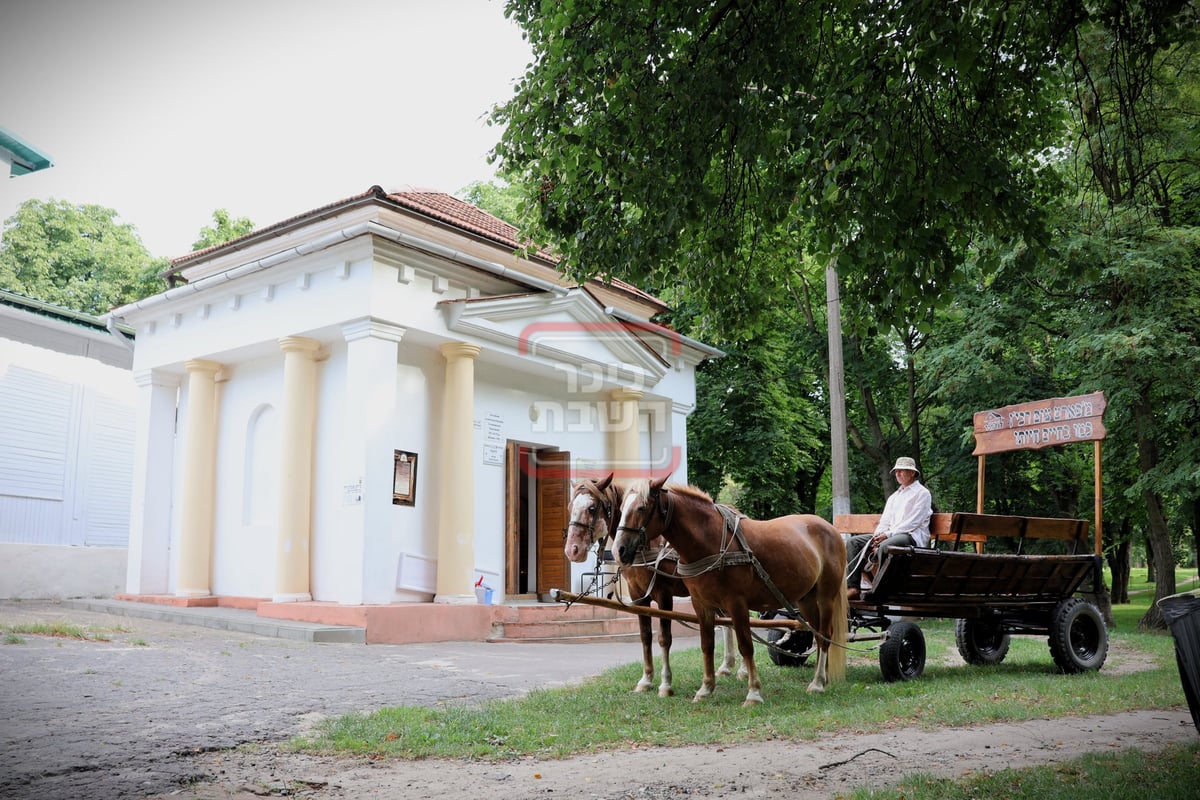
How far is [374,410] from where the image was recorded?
13148 mm

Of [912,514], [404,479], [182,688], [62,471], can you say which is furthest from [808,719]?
[62,471]

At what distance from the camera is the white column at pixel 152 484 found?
16766 millimetres

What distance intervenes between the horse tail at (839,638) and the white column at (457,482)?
6.80 meters

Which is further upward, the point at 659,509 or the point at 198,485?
the point at 198,485

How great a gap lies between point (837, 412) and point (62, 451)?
1590 centimetres

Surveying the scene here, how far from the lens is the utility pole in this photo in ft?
47.6

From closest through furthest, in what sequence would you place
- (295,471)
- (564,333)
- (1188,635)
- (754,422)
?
1. (1188,635)
2. (295,471)
3. (564,333)
4. (754,422)

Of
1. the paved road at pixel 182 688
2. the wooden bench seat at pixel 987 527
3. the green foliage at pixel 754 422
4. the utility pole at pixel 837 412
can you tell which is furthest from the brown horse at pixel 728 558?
the green foliage at pixel 754 422

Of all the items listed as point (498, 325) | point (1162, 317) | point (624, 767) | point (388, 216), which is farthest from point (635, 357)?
point (624, 767)

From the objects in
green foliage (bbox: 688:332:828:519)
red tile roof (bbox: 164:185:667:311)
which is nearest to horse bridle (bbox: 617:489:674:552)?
red tile roof (bbox: 164:185:667:311)

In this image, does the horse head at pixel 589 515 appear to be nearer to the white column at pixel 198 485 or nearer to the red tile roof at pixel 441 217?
the red tile roof at pixel 441 217

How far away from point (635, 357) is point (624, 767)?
12013 millimetres

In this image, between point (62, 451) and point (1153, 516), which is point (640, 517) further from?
point (62, 451)

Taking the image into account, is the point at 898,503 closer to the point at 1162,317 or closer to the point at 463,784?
the point at 463,784
